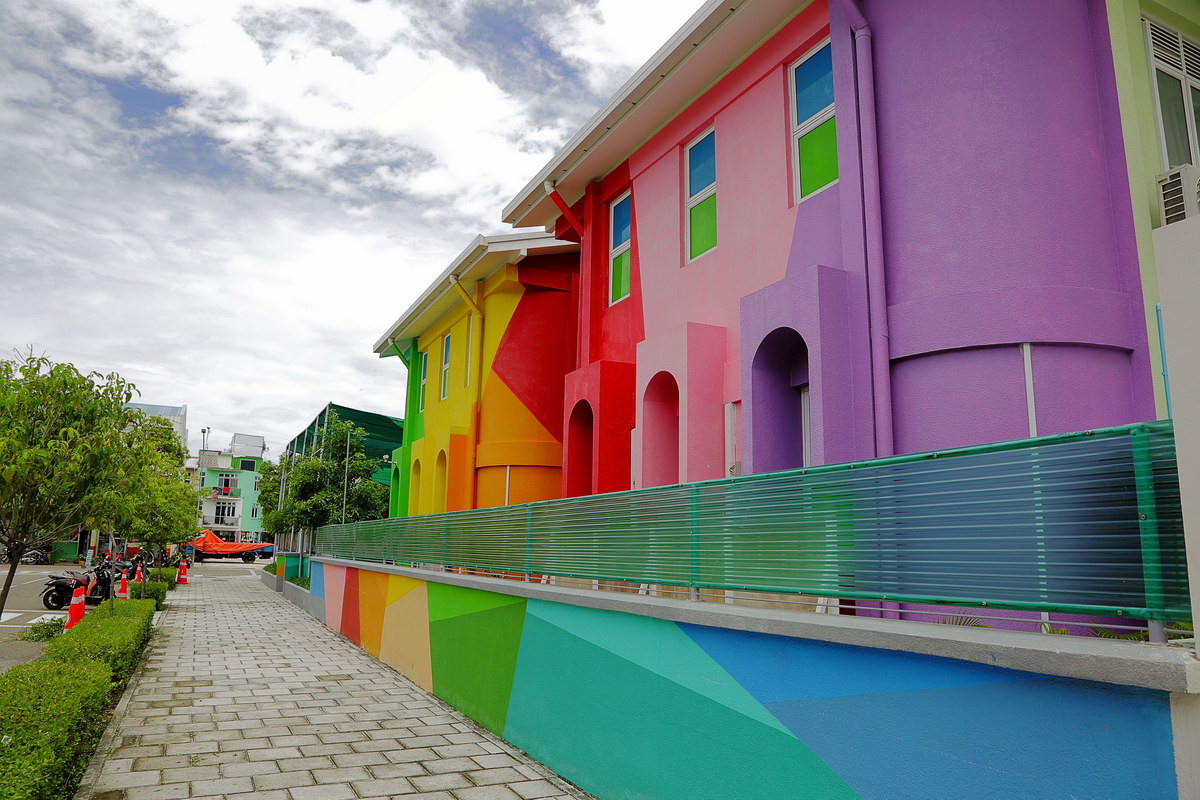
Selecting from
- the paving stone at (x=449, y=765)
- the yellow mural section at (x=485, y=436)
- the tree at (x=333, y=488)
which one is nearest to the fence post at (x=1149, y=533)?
the paving stone at (x=449, y=765)

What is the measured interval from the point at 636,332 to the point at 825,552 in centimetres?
668

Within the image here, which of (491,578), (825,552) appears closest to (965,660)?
(825,552)

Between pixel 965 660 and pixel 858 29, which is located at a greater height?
pixel 858 29

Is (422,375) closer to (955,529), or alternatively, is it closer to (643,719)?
(643,719)

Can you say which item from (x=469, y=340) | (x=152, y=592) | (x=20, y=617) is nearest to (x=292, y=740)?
(x=469, y=340)

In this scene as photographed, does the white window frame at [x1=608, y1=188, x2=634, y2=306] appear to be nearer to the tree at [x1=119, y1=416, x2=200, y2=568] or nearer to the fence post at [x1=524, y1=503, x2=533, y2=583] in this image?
the fence post at [x1=524, y1=503, x2=533, y2=583]

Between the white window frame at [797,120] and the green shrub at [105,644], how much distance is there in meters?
8.30

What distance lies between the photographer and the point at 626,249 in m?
11.4

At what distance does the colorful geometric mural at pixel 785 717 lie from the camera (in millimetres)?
2787

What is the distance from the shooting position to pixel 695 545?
18.0 feet

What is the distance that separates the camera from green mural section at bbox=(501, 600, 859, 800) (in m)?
4.28

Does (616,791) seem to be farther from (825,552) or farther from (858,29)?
(858,29)

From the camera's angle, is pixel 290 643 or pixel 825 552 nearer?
pixel 825 552

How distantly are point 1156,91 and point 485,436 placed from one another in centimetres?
1216
